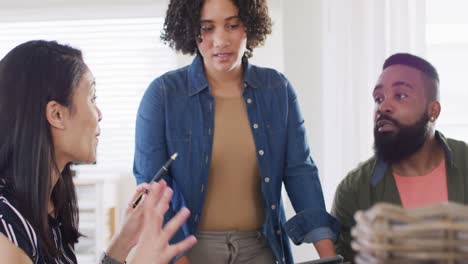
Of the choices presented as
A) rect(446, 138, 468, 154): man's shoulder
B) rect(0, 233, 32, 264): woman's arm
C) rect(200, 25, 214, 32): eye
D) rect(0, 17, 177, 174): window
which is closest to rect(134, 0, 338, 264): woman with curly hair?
rect(200, 25, 214, 32): eye

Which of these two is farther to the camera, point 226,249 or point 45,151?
point 226,249

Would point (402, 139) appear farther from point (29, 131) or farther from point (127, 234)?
point (29, 131)

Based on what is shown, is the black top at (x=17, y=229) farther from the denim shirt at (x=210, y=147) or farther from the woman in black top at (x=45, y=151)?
the denim shirt at (x=210, y=147)

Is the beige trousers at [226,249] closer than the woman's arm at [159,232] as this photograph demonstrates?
No

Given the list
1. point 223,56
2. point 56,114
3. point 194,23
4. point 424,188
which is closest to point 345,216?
point 424,188

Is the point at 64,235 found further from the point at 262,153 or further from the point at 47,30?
the point at 47,30

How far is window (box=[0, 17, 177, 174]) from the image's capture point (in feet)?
14.1

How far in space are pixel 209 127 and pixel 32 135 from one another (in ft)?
1.80

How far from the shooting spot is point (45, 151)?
1275mm

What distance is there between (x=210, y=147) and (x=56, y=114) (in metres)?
0.48

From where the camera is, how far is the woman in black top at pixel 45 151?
112 cm

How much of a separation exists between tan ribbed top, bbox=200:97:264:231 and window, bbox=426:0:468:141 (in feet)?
4.90

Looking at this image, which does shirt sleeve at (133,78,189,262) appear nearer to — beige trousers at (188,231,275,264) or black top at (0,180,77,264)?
beige trousers at (188,231,275,264)

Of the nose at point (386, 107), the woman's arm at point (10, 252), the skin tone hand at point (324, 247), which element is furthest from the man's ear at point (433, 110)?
the woman's arm at point (10, 252)
